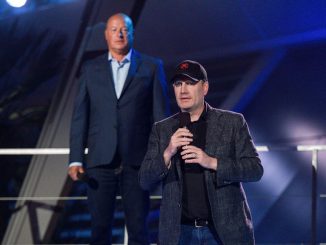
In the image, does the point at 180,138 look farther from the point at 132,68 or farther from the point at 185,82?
the point at 132,68

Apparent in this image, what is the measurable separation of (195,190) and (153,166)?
6.1 inches

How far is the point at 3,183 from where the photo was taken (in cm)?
717

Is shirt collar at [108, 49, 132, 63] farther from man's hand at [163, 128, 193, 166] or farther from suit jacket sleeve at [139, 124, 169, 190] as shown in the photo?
man's hand at [163, 128, 193, 166]

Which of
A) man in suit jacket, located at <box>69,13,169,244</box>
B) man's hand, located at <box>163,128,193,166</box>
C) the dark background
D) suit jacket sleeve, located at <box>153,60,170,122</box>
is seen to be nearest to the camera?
man's hand, located at <box>163,128,193,166</box>

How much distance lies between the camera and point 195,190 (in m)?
1.70

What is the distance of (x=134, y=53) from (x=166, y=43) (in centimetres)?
212

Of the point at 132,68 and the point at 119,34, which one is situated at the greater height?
the point at 119,34

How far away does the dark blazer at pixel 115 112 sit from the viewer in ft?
7.65

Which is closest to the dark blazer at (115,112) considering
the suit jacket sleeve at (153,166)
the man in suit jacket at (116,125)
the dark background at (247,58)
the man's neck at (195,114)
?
the man in suit jacket at (116,125)

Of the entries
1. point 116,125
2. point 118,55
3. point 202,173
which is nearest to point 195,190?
point 202,173

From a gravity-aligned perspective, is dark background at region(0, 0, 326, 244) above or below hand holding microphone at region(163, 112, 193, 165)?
above

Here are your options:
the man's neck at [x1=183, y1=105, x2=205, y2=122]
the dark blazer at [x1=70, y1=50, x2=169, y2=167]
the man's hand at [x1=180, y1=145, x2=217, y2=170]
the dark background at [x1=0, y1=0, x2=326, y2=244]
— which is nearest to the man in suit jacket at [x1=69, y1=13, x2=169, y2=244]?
the dark blazer at [x1=70, y1=50, x2=169, y2=167]

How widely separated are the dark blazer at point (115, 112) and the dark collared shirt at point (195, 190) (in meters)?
0.61

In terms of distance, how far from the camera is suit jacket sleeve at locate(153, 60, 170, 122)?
238cm
